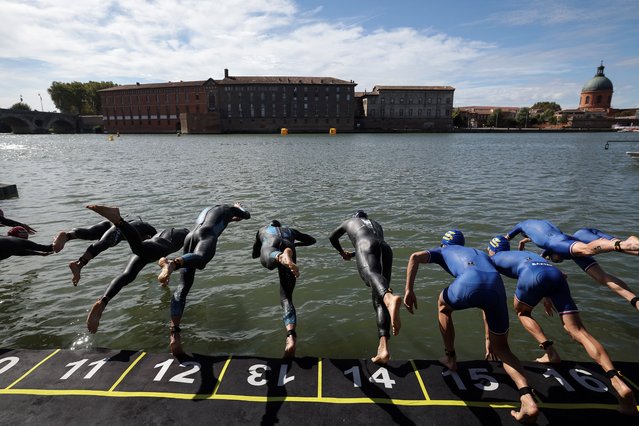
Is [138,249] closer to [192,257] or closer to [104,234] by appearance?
[192,257]

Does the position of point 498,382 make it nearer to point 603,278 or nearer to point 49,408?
point 603,278

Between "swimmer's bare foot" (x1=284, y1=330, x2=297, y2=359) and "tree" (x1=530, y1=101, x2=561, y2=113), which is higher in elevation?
"tree" (x1=530, y1=101, x2=561, y2=113)

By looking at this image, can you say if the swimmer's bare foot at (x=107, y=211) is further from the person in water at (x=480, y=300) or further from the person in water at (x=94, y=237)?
the person in water at (x=480, y=300)

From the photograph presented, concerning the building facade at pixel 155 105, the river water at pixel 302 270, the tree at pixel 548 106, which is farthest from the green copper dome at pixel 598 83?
the river water at pixel 302 270

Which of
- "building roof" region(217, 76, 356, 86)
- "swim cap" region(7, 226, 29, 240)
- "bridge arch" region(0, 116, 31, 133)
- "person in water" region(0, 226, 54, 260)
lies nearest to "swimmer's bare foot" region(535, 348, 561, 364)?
"person in water" region(0, 226, 54, 260)

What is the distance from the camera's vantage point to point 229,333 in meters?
6.57

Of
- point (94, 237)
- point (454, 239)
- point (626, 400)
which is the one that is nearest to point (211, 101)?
point (94, 237)

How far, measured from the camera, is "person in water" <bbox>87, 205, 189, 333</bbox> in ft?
18.6

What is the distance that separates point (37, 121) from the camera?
4589 inches

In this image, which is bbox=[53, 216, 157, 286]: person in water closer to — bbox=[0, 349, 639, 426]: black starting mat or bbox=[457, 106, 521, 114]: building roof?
bbox=[0, 349, 639, 426]: black starting mat

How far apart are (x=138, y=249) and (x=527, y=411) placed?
6.03m

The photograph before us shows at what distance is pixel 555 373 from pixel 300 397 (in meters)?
3.56

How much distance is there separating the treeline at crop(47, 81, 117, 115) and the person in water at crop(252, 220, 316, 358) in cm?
16106

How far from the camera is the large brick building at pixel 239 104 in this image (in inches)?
4589
